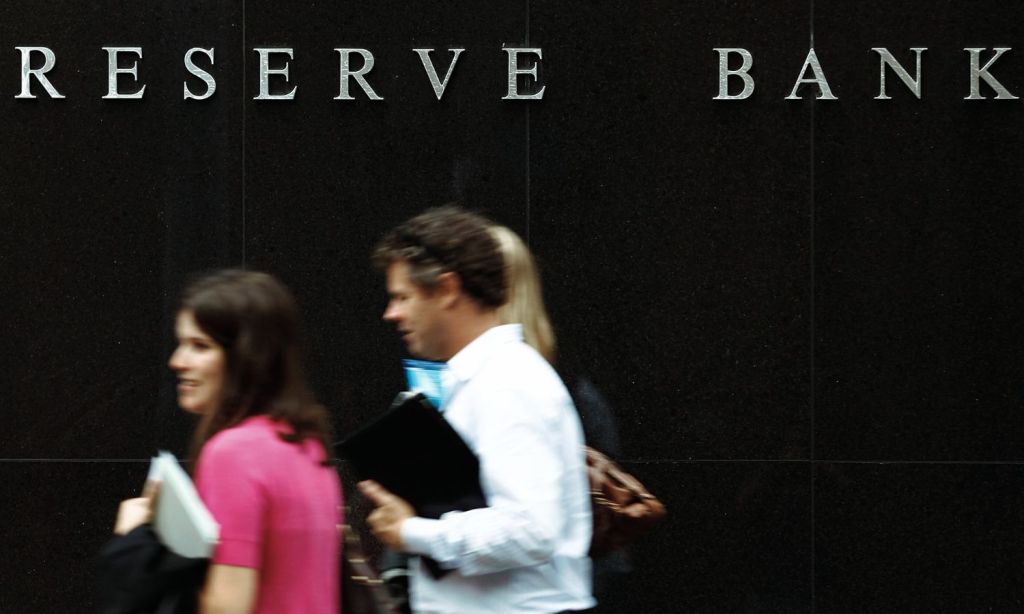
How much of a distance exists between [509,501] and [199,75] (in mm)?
4300

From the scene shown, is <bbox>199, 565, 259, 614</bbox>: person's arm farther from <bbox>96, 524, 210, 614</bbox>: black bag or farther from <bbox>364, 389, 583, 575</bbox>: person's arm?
<bbox>364, 389, 583, 575</bbox>: person's arm

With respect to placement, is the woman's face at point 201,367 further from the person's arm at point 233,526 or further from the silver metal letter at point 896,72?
the silver metal letter at point 896,72

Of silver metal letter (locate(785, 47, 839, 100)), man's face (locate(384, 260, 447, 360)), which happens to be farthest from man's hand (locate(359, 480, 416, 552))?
silver metal letter (locate(785, 47, 839, 100))

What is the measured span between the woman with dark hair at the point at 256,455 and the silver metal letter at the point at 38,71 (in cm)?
417

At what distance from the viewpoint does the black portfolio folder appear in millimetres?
2812

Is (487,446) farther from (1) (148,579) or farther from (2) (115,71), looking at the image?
(2) (115,71)

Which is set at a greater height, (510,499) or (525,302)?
(525,302)

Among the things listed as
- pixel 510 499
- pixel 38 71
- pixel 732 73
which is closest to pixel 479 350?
pixel 510 499

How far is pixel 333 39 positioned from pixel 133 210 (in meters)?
1.20

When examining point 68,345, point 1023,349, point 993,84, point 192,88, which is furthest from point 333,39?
point 1023,349

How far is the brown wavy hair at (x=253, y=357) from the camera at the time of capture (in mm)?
2637

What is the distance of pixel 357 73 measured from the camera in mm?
6547

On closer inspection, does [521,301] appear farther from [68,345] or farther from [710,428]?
[68,345]

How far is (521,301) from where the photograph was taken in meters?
3.92
